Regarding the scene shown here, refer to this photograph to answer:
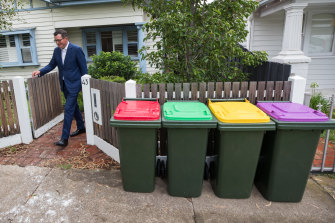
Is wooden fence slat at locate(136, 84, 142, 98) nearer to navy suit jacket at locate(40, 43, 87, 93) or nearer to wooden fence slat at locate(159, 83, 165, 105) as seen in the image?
wooden fence slat at locate(159, 83, 165, 105)

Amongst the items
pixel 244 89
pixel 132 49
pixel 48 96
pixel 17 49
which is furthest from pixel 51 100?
pixel 17 49

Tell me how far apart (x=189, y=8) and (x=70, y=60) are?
2.31 m

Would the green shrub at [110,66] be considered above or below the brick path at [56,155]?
above

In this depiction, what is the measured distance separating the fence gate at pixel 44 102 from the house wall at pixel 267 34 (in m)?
6.80

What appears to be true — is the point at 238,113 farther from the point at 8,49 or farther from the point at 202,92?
the point at 8,49

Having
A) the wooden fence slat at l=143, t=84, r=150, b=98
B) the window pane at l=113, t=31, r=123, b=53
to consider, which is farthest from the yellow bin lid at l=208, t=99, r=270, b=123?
the window pane at l=113, t=31, r=123, b=53

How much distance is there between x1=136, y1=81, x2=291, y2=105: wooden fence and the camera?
3533mm

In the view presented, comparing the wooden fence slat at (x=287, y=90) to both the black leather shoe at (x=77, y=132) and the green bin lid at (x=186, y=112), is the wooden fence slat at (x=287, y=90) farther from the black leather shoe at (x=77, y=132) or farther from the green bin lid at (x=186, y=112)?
the black leather shoe at (x=77, y=132)

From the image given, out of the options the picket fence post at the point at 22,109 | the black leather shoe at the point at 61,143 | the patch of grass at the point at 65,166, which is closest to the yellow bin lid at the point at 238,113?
the patch of grass at the point at 65,166

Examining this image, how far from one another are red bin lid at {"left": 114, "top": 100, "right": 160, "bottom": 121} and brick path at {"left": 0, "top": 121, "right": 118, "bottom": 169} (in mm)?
1255

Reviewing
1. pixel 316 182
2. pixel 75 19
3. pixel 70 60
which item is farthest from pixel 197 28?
pixel 75 19

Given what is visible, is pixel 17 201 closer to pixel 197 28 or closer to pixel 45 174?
pixel 45 174

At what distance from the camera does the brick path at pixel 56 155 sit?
3855 millimetres

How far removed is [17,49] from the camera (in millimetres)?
10609
